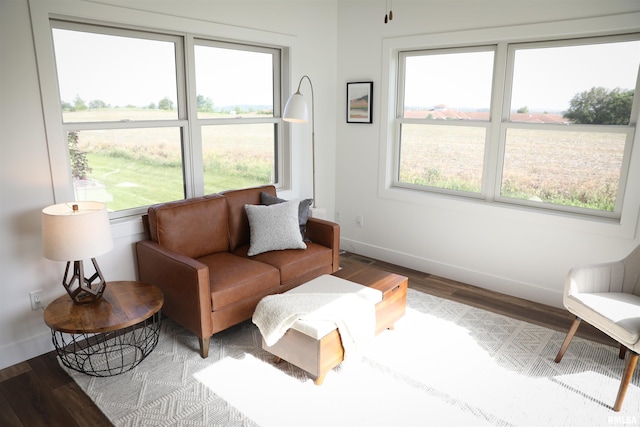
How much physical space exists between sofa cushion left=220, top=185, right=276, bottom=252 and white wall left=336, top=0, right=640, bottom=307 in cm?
147

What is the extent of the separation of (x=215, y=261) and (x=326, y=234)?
965mm

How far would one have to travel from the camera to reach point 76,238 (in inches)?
97.1

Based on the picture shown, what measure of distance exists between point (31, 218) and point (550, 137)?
379cm

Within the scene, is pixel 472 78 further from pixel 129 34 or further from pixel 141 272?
pixel 141 272

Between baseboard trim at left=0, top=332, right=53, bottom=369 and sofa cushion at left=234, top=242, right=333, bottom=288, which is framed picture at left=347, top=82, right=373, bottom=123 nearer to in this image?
sofa cushion at left=234, top=242, right=333, bottom=288

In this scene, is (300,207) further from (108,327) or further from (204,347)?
(108,327)

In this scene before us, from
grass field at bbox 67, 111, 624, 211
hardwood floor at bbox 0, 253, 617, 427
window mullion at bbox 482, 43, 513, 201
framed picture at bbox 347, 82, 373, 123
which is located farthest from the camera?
framed picture at bbox 347, 82, 373, 123

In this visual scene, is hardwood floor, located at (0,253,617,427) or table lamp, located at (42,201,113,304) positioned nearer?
hardwood floor, located at (0,253,617,427)

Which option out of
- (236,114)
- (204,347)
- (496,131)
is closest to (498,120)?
(496,131)

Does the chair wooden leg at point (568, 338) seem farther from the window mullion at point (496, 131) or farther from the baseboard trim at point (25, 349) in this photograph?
the baseboard trim at point (25, 349)

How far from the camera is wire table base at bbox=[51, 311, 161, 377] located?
270 cm

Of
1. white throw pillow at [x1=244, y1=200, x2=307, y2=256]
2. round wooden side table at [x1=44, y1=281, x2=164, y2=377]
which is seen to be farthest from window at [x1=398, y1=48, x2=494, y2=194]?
round wooden side table at [x1=44, y1=281, x2=164, y2=377]

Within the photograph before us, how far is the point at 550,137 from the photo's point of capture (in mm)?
3537

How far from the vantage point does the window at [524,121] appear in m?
3.25
